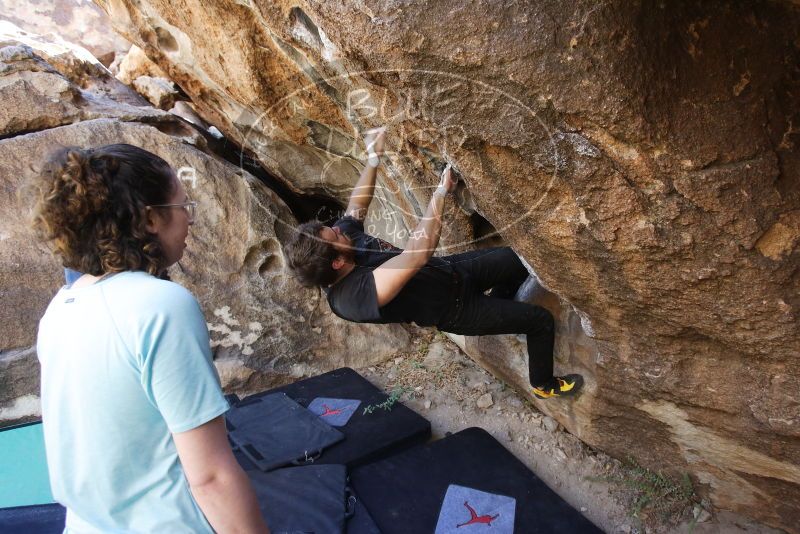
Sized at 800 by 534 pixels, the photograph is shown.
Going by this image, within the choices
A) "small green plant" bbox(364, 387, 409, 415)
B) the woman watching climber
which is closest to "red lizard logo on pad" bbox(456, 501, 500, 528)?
"small green plant" bbox(364, 387, 409, 415)

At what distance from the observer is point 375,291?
2.25m

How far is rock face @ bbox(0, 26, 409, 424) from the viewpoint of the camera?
3.56m

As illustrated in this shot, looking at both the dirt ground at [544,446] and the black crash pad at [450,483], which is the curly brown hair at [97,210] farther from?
the dirt ground at [544,446]

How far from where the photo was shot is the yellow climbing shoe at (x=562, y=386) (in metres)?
2.66

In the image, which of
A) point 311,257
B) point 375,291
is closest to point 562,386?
point 375,291

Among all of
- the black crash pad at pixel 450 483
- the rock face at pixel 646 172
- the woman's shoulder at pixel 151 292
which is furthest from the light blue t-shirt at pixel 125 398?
the black crash pad at pixel 450 483

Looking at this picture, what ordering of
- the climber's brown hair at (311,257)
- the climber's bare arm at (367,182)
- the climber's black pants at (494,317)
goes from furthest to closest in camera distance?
the climber's bare arm at (367,182) < the climber's black pants at (494,317) < the climber's brown hair at (311,257)

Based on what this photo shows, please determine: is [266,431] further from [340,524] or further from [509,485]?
[509,485]

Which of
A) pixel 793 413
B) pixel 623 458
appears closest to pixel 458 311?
pixel 623 458

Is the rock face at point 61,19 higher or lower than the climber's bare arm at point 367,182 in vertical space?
higher

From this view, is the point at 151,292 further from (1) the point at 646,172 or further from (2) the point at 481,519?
(2) the point at 481,519

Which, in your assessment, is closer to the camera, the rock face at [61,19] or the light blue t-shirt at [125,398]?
the light blue t-shirt at [125,398]

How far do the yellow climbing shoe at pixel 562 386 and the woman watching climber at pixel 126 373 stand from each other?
76.8 inches

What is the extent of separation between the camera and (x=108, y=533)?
1.07 metres
